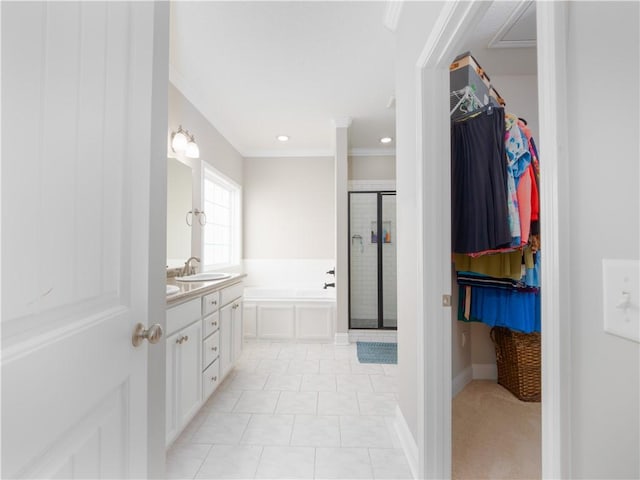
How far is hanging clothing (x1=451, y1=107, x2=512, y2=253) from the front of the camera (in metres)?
1.58

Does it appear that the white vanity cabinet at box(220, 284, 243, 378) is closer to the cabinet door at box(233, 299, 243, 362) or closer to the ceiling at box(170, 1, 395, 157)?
the cabinet door at box(233, 299, 243, 362)

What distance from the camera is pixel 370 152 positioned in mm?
4426

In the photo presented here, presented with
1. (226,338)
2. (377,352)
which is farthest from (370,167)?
(226,338)

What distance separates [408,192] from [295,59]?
58.4 inches

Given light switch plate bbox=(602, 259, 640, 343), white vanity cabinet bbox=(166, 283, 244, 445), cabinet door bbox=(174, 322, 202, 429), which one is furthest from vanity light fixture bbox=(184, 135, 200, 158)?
light switch plate bbox=(602, 259, 640, 343)

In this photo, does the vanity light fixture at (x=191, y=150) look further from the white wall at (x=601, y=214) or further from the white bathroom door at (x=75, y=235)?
the white wall at (x=601, y=214)

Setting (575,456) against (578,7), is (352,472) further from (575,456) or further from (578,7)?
(578,7)

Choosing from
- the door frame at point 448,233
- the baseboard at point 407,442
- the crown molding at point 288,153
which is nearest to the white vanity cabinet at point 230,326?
the baseboard at point 407,442

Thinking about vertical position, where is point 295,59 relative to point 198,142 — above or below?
above

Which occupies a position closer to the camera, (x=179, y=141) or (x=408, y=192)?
(x=408, y=192)

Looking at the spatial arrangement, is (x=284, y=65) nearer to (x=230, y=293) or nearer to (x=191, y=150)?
(x=191, y=150)

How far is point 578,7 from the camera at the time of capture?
1.71ft

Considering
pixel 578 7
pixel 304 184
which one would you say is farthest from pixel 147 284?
pixel 304 184

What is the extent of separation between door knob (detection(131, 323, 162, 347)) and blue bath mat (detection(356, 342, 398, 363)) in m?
2.59
